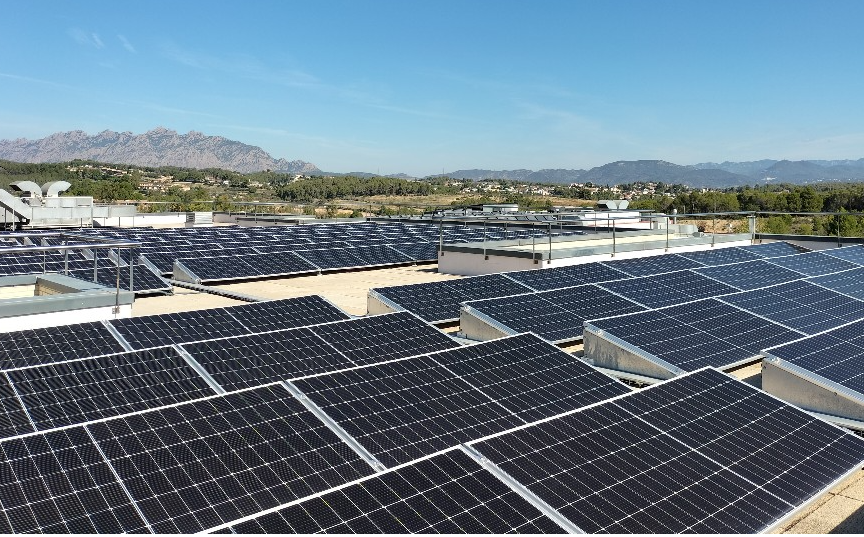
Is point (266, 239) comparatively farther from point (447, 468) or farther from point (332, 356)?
point (447, 468)

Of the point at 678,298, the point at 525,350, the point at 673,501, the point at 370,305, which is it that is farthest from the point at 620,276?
the point at 673,501

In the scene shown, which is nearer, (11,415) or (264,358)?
(11,415)

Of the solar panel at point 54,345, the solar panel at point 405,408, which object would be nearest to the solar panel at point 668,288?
the solar panel at point 405,408

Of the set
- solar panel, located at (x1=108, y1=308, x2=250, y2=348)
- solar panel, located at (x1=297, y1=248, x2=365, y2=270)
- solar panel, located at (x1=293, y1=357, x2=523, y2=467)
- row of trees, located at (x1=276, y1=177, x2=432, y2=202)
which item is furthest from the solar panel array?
row of trees, located at (x1=276, y1=177, x2=432, y2=202)

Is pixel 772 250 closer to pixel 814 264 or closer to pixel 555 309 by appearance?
pixel 814 264

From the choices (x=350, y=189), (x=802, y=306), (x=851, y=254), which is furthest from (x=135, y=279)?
(x=350, y=189)

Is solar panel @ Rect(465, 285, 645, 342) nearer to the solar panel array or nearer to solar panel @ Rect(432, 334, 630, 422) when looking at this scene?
the solar panel array
